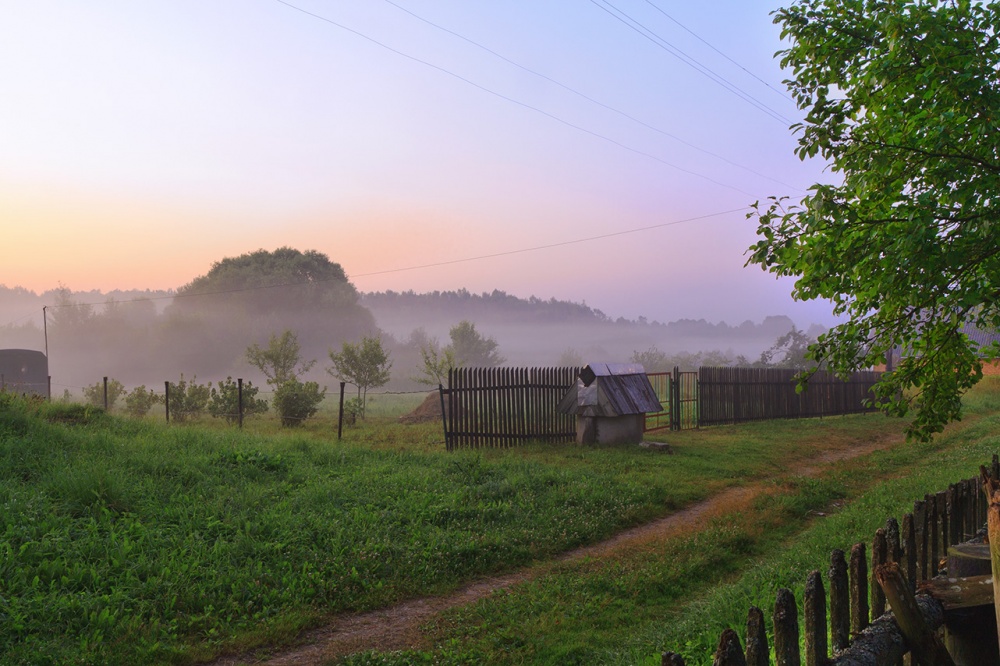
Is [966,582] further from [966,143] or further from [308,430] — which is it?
[308,430]

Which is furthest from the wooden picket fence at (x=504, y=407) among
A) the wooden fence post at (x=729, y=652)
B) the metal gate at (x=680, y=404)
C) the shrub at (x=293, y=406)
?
the wooden fence post at (x=729, y=652)

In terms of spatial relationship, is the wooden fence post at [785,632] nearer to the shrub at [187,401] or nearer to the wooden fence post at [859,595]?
the wooden fence post at [859,595]

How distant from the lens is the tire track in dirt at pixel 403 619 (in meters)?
5.60

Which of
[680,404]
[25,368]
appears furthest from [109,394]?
[680,404]

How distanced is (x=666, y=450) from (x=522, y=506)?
6.78 meters

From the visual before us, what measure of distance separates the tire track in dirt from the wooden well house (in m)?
6.28

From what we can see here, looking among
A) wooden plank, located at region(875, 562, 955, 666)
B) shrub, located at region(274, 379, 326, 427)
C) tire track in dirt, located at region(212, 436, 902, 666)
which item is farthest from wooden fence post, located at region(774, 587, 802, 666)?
shrub, located at region(274, 379, 326, 427)

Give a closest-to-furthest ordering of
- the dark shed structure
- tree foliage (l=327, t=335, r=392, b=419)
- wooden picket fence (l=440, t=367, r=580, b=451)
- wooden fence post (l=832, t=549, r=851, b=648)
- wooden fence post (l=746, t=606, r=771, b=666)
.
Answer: wooden fence post (l=746, t=606, r=771, b=666)
wooden fence post (l=832, t=549, r=851, b=648)
wooden picket fence (l=440, t=367, r=580, b=451)
the dark shed structure
tree foliage (l=327, t=335, r=392, b=419)

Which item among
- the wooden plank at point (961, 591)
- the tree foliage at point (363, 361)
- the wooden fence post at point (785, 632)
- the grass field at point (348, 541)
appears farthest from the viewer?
the tree foliage at point (363, 361)

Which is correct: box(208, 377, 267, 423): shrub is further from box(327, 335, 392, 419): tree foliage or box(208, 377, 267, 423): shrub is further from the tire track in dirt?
the tire track in dirt

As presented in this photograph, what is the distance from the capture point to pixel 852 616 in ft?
8.84

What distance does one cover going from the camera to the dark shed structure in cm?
3400

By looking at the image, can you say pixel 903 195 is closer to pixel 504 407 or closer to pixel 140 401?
pixel 504 407

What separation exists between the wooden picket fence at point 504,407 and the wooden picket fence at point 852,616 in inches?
485
